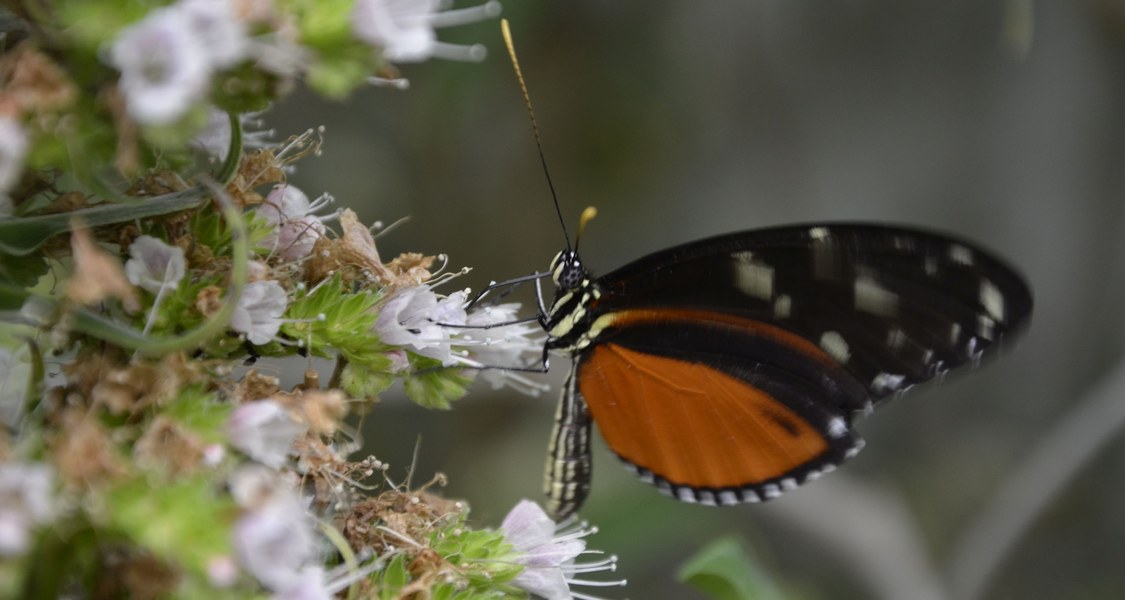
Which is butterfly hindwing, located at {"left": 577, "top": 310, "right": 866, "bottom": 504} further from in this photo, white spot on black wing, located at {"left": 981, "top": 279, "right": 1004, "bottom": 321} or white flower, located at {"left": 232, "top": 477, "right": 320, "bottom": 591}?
white flower, located at {"left": 232, "top": 477, "right": 320, "bottom": 591}

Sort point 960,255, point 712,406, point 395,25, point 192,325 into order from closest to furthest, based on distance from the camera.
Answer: point 395,25 < point 192,325 < point 960,255 < point 712,406

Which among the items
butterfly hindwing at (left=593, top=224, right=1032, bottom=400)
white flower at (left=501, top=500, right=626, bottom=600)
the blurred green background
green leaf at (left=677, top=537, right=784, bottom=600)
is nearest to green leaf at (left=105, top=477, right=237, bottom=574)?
white flower at (left=501, top=500, right=626, bottom=600)

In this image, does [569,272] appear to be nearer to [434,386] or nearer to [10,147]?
[434,386]

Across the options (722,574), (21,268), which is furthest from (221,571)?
(722,574)

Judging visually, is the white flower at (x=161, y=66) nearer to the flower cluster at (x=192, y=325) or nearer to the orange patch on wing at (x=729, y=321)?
the flower cluster at (x=192, y=325)

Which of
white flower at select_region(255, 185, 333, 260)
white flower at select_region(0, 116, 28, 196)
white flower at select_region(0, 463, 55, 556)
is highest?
white flower at select_region(0, 116, 28, 196)

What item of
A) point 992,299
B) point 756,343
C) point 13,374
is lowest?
point 13,374

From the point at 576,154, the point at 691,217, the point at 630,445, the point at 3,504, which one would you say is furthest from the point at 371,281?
the point at 691,217
